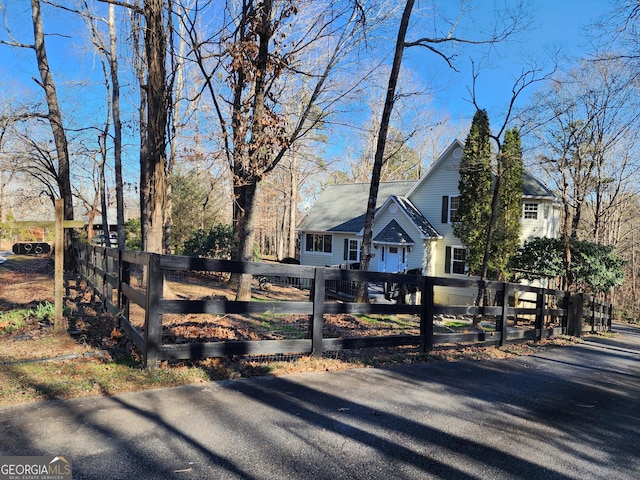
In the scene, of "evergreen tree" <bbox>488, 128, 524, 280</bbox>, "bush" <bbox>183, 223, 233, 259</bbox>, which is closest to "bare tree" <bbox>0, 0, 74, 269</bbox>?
"bush" <bbox>183, 223, 233, 259</bbox>

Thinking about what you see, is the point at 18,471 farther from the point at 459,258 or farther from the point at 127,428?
the point at 459,258

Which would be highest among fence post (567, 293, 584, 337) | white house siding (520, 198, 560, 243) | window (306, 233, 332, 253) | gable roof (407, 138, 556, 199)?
gable roof (407, 138, 556, 199)

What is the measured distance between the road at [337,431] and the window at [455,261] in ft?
58.4

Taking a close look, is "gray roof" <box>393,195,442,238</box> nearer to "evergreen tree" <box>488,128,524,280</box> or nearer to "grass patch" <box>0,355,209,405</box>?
"evergreen tree" <box>488,128,524,280</box>

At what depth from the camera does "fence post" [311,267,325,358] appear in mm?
5485

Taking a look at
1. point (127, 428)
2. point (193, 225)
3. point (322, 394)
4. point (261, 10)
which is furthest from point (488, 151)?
point (127, 428)

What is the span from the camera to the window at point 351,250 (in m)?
27.2

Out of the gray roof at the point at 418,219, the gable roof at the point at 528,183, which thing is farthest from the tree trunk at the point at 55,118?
the gable roof at the point at 528,183

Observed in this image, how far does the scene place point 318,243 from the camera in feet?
98.2

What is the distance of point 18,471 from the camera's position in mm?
2707

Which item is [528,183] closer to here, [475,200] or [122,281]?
[475,200]

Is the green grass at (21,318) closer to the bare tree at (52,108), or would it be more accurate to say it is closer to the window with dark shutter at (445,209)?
the bare tree at (52,108)

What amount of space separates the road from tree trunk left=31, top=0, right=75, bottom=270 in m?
14.8

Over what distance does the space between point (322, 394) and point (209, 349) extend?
1411 millimetres
